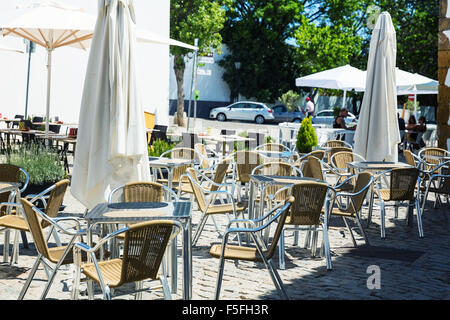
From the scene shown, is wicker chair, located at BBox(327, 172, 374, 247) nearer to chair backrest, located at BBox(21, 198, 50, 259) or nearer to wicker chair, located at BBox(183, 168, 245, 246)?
wicker chair, located at BBox(183, 168, 245, 246)

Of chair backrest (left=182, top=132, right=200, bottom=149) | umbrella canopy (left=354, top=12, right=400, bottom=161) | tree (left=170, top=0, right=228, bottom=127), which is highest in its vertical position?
tree (left=170, top=0, right=228, bottom=127)

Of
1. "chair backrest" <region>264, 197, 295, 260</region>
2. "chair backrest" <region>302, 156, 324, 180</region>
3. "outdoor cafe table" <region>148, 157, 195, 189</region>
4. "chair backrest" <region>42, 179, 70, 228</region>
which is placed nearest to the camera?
"chair backrest" <region>264, 197, 295, 260</region>

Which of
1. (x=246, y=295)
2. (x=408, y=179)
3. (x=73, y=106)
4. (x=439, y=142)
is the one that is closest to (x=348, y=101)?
(x=73, y=106)

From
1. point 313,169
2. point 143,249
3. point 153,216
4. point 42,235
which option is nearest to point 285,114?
point 313,169

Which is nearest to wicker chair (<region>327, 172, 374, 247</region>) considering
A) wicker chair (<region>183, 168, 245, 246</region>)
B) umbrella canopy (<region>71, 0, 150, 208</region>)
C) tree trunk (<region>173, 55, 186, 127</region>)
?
wicker chair (<region>183, 168, 245, 246</region>)

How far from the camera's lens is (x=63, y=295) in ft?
16.3

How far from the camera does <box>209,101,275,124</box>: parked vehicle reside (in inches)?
1528

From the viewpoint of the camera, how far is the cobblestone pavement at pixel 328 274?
5199mm

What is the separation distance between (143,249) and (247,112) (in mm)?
35455

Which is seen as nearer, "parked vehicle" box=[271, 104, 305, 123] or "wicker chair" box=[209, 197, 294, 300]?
"wicker chair" box=[209, 197, 294, 300]

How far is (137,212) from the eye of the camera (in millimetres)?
4637

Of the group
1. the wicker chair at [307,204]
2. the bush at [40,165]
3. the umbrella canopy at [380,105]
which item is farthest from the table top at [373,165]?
the bush at [40,165]

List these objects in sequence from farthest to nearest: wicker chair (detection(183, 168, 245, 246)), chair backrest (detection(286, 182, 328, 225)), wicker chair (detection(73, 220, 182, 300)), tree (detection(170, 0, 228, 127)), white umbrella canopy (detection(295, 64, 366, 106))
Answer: tree (detection(170, 0, 228, 127)), white umbrella canopy (detection(295, 64, 366, 106)), wicker chair (detection(183, 168, 245, 246)), chair backrest (detection(286, 182, 328, 225)), wicker chair (detection(73, 220, 182, 300))

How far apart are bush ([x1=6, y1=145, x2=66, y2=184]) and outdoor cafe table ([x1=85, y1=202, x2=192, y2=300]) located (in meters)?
3.86
